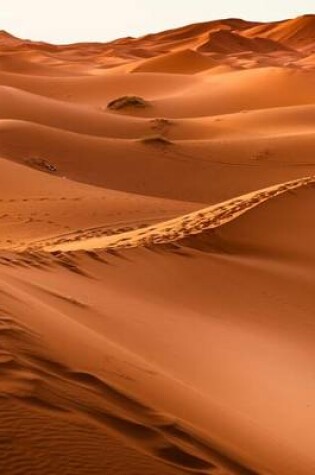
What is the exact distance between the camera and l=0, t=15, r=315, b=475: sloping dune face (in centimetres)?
303

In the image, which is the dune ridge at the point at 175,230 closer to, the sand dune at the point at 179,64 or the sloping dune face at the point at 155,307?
the sloping dune face at the point at 155,307

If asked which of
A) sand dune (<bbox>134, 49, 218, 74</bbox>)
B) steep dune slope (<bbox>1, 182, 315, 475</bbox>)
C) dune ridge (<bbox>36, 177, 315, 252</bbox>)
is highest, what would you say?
sand dune (<bbox>134, 49, 218, 74</bbox>)

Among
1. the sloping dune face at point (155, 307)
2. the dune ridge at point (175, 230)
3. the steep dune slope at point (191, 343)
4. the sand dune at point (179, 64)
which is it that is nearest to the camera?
the sloping dune face at point (155, 307)

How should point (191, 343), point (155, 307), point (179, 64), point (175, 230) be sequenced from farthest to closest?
point (179, 64) → point (175, 230) → point (155, 307) → point (191, 343)

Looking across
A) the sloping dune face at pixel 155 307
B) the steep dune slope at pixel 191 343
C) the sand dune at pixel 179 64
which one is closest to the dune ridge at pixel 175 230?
the sloping dune face at pixel 155 307

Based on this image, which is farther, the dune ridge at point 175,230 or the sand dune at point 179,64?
the sand dune at point 179,64

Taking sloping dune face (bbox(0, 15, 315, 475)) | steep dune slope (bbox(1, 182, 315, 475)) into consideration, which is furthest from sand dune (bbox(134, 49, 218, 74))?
steep dune slope (bbox(1, 182, 315, 475))

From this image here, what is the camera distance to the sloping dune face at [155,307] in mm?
3029

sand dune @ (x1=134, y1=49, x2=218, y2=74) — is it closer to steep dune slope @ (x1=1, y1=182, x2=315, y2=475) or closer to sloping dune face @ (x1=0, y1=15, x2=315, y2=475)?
sloping dune face @ (x1=0, y1=15, x2=315, y2=475)

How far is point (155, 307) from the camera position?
6148 mm

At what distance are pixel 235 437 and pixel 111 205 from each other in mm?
7325

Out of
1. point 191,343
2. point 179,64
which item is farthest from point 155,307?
point 179,64

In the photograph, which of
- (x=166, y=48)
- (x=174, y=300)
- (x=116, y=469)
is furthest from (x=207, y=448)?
(x=166, y=48)

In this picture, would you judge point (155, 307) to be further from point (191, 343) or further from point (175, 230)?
point (175, 230)
